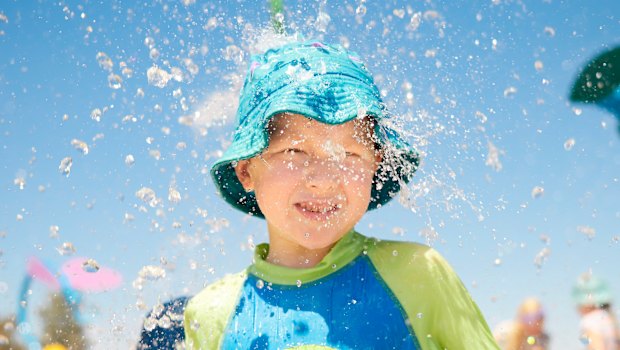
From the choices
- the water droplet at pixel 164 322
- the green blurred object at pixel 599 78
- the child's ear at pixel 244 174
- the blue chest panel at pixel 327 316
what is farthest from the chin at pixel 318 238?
the green blurred object at pixel 599 78

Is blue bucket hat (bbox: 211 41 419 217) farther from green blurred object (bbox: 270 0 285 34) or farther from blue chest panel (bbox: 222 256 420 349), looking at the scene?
blue chest panel (bbox: 222 256 420 349)

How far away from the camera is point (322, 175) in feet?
10.1

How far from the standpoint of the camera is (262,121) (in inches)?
129

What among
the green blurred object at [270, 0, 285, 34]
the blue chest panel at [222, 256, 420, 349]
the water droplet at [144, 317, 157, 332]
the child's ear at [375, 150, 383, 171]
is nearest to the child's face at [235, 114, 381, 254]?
the child's ear at [375, 150, 383, 171]

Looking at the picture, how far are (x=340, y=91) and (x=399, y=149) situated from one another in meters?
0.47

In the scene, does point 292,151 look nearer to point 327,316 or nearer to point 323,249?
point 323,249

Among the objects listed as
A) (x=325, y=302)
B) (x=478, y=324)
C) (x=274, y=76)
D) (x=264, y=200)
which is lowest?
(x=478, y=324)

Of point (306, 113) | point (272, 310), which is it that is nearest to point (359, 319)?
A: point (272, 310)

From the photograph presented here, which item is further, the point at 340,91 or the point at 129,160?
the point at 129,160

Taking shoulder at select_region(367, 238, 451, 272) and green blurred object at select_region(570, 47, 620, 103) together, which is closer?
shoulder at select_region(367, 238, 451, 272)

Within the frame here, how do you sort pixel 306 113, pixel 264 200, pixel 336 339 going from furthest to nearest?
pixel 264 200
pixel 306 113
pixel 336 339

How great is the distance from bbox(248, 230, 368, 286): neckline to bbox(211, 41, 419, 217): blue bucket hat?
443 millimetres

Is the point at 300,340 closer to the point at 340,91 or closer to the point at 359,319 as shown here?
the point at 359,319

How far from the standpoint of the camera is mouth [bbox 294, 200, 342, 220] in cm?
315
